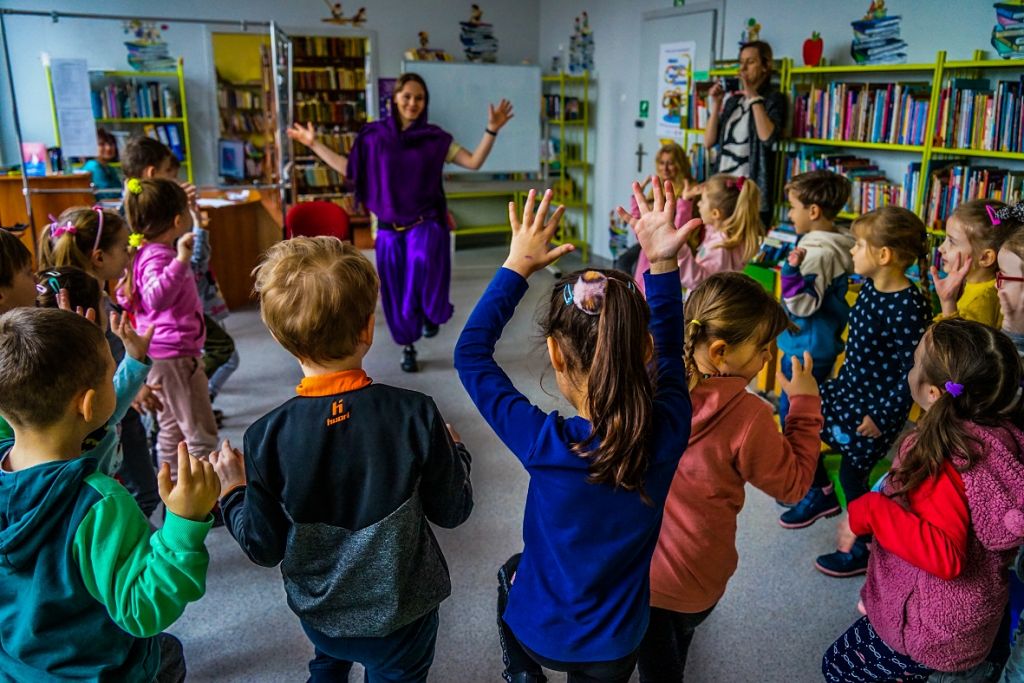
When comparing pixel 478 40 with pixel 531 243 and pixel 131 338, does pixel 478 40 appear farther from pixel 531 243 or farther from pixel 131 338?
pixel 531 243

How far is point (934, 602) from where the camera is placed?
59.1 inches

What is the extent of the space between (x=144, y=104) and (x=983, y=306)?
7169 mm

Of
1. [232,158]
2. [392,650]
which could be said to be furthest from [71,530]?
[232,158]

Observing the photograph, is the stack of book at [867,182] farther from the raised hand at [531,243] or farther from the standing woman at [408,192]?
the raised hand at [531,243]

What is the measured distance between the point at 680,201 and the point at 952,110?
1492mm

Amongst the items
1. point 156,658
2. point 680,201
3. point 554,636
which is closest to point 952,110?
point 680,201

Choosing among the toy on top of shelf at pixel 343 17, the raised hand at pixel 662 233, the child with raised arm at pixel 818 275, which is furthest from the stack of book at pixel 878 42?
the toy on top of shelf at pixel 343 17

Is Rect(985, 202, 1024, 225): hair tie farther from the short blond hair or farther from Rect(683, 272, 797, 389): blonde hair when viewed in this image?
the short blond hair

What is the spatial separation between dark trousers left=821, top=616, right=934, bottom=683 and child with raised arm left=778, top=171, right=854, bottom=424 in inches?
38.6

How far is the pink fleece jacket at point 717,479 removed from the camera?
1.43 metres

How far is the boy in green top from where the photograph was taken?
1072 mm

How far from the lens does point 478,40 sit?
7.66 metres

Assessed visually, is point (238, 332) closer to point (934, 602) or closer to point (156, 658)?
point (156, 658)

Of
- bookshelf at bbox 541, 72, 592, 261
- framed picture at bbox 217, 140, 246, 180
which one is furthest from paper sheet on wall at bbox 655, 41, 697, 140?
framed picture at bbox 217, 140, 246, 180
